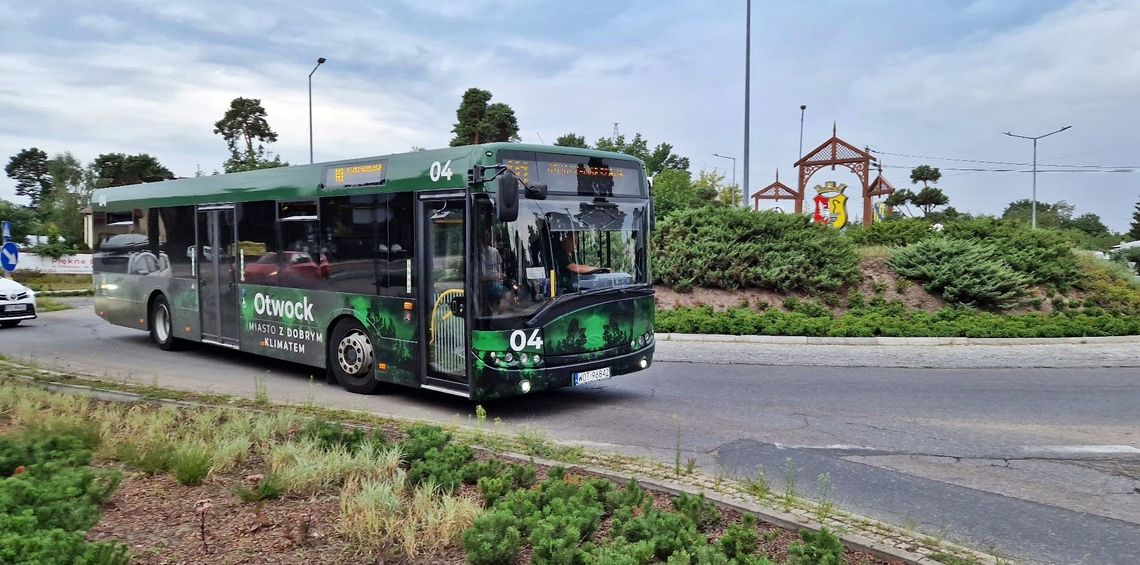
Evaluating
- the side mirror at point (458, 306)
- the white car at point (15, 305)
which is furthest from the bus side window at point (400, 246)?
the white car at point (15, 305)

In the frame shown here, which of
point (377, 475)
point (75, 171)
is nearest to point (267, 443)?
point (377, 475)

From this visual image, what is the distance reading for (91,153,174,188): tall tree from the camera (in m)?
65.1

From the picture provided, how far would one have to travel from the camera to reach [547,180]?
28.9ft

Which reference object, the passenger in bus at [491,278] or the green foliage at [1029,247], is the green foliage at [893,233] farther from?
the passenger in bus at [491,278]

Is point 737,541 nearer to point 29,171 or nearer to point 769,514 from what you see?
point 769,514

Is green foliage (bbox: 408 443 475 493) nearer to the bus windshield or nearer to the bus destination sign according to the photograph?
the bus windshield

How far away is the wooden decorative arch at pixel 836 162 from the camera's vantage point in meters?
36.3

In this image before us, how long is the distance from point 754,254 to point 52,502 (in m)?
16.6

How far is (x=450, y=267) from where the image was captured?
28.3 feet

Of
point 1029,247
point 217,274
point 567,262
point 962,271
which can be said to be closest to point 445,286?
point 567,262

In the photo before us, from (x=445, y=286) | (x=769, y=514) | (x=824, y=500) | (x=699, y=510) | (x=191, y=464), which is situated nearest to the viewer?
(x=699, y=510)

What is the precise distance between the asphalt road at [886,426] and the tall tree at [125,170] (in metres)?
57.4

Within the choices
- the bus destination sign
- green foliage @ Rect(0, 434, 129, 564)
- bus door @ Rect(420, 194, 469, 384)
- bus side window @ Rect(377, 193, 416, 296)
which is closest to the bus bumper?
bus door @ Rect(420, 194, 469, 384)

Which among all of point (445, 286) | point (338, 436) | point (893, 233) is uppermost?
point (893, 233)
